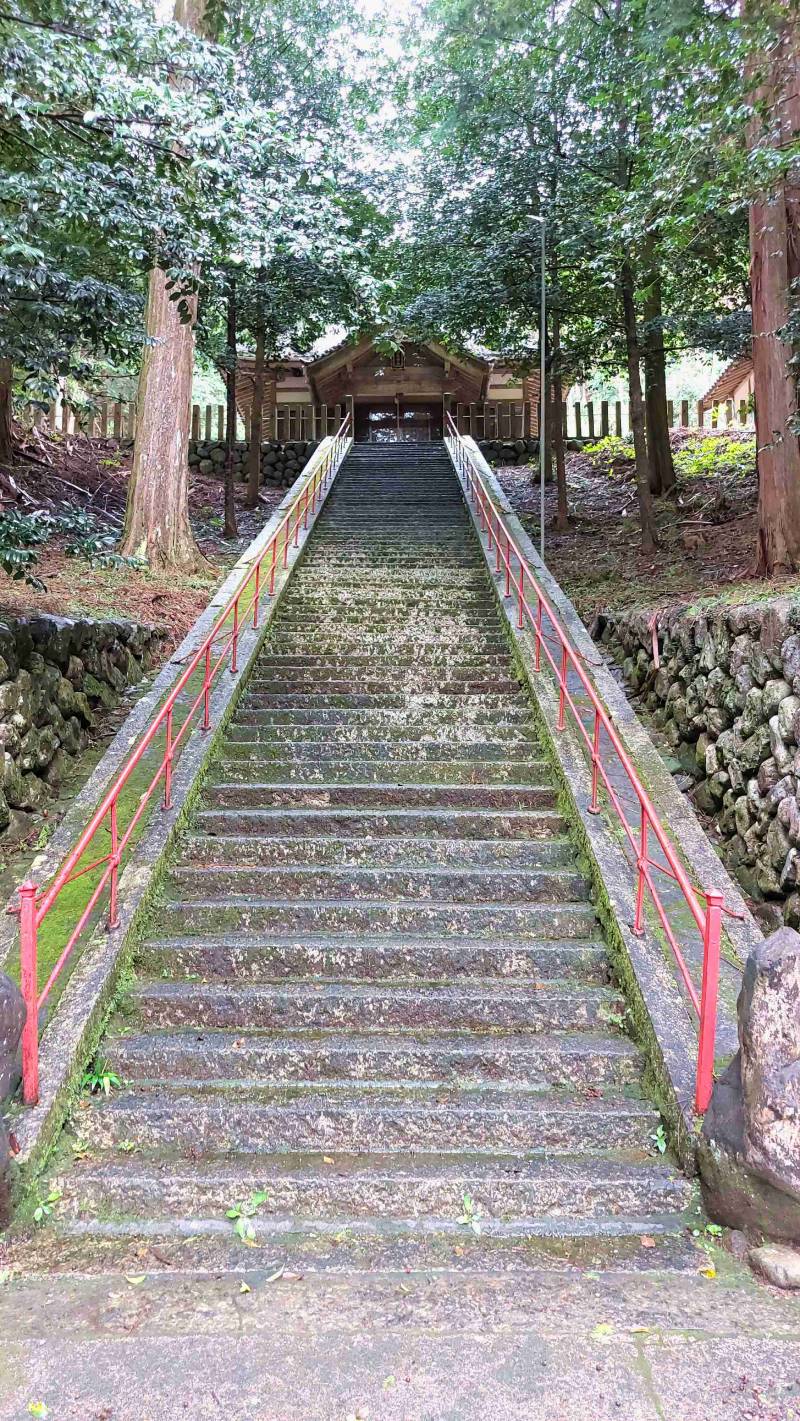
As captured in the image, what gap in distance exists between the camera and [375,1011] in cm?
365

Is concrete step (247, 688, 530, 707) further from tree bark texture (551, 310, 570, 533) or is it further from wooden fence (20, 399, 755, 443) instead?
wooden fence (20, 399, 755, 443)

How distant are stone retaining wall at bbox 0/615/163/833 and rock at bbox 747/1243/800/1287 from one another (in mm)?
4314

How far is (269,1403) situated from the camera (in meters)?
2.10

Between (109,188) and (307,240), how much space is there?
1.10 m

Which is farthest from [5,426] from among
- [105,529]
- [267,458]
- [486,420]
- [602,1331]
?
[602,1331]

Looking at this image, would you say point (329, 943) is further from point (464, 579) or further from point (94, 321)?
point (464, 579)

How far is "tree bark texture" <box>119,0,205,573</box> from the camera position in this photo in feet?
30.7

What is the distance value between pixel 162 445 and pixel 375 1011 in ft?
26.2

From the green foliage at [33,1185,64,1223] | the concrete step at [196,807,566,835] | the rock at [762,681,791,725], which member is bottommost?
the green foliage at [33,1185,64,1223]

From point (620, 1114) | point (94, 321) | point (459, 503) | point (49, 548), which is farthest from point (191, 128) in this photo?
point (459, 503)

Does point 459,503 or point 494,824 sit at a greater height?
point 459,503

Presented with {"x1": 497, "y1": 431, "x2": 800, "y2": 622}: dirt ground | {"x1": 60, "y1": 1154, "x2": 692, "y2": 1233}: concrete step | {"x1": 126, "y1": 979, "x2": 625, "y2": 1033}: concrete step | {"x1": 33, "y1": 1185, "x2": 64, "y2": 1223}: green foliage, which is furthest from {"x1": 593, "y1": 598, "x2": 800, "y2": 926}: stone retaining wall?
{"x1": 33, "y1": 1185, "x2": 64, "y2": 1223}: green foliage

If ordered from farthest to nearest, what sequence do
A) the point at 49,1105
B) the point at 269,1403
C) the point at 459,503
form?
the point at 459,503
the point at 49,1105
the point at 269,1403

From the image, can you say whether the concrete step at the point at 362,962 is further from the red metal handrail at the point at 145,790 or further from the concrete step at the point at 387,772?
the concrete step at the point at 387,772
